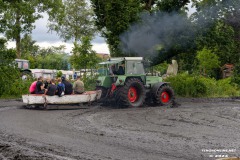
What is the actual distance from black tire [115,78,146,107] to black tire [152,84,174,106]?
0.73 meters

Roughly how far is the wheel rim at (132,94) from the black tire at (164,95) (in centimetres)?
97

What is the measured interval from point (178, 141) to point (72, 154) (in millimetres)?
2987

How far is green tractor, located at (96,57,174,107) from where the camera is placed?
19670mm

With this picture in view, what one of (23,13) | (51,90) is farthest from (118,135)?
(23,13)

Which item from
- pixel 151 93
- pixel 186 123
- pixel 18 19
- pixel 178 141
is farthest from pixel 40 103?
pixel 18 19

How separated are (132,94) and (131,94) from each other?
0.05m

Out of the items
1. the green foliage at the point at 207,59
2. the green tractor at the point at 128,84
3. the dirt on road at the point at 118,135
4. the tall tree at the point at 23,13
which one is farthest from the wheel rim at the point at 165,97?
the green foliage at the point at 207,59

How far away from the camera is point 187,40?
29500 millimetres

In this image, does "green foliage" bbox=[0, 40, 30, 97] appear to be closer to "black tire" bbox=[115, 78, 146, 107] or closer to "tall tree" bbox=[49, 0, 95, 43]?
"black tire" bbox=[115, 78, 146, 107]

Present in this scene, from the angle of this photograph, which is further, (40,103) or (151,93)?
(151,93)

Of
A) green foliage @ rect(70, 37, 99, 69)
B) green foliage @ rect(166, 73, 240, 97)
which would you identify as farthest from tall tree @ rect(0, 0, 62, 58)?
Result: green foliage @ rect(166, 73, 240, 97)

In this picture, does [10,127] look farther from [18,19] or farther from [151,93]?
[18,19]

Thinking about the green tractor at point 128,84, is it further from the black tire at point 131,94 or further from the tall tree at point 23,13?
the tall tree at point 23,13

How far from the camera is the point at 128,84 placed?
→ 19578 mm
